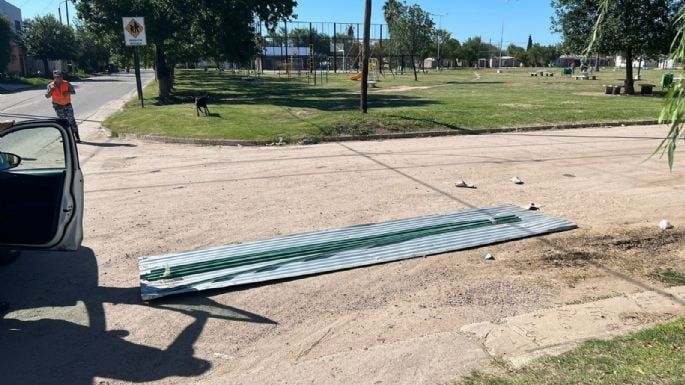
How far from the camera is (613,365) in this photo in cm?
339

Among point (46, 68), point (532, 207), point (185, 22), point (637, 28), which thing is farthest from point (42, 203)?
point (46, 68)

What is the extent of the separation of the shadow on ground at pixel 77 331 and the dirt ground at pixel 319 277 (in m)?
0.02

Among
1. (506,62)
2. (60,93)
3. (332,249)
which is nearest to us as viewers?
(332,249)

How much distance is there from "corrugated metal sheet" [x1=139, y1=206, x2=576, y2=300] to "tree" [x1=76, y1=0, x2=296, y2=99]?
2051cm

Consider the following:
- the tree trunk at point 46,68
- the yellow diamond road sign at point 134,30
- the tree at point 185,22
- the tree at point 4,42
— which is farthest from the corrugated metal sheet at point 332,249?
the tree trunk at point 46,68

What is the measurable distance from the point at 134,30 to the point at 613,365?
19.8 metres

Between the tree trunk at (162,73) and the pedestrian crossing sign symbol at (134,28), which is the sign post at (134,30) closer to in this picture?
the pedestrian crossing sign symbol at (134,28)

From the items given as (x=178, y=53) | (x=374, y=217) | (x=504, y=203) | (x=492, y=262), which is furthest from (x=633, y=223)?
(x=178, y=53)

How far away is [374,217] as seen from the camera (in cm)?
716

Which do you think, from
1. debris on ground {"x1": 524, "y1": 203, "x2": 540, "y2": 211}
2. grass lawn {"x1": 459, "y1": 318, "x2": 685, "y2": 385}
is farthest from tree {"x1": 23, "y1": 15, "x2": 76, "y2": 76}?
grass lawn {"x1": 459, "y1": 318, "x2": 685, "y2": 385}

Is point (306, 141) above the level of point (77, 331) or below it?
above

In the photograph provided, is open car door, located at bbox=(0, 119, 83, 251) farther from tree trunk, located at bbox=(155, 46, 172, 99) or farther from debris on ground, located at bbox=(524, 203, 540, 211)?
tree trunk, located at bbox=(155, 46, 172, 99)

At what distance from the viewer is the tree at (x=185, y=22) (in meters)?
23.4

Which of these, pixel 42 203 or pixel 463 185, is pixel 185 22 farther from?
pixel 42 203
